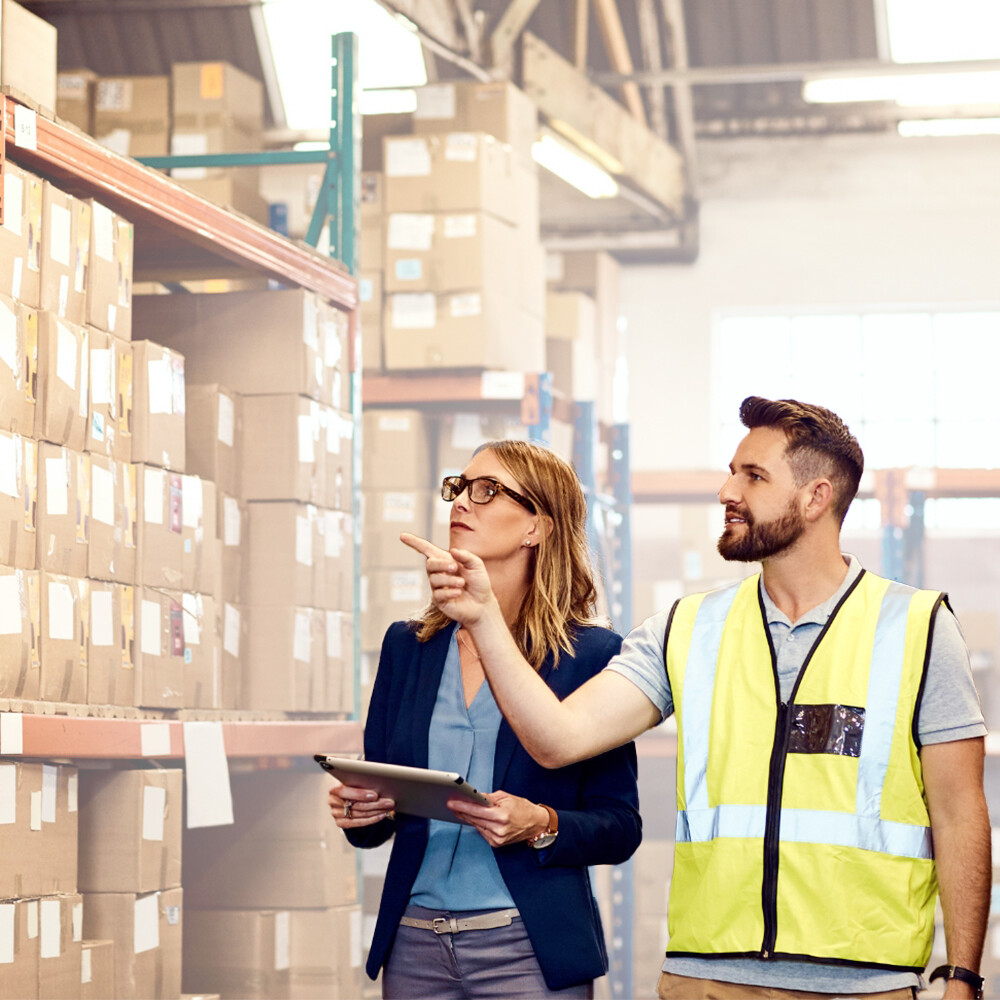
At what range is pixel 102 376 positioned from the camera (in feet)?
14.6

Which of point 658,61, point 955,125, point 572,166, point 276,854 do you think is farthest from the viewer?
point 658,61

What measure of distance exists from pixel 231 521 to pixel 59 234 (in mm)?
1557

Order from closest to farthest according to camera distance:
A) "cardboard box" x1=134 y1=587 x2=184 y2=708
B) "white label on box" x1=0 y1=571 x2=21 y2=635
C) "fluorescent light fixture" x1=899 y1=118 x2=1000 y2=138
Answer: "white label on box" x1=0 y1=571 x2=21 y2=635
"cardboard box" x1=134 y1=587 x2=184 y2=708
"fluorescent light fixture" x1=899 y1=118 x2=1000 y2=138

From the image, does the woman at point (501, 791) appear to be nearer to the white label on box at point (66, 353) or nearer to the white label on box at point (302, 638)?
the white label on box at point (66, 353)

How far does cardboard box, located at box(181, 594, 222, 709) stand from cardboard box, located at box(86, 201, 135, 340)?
935 mm

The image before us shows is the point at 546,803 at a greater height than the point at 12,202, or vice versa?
the point at 12,202

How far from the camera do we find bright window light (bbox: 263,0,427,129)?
42.6 ft

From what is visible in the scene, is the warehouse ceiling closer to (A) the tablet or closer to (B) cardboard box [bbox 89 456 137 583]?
(B) cardboard box [bbox 89 456 137 583]

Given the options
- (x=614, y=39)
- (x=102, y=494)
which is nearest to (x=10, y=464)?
(x=102, y=494)

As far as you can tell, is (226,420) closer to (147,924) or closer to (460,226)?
(147,924)

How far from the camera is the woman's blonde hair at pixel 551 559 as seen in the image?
2549 millimetres

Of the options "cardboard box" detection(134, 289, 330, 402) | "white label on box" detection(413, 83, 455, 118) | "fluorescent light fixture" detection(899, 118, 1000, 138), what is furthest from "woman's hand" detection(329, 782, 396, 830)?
"fluorescent light fixture" detection(899, 118, 1000, 138)

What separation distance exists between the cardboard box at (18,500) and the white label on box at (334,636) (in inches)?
77.8

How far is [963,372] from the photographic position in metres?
14.2
